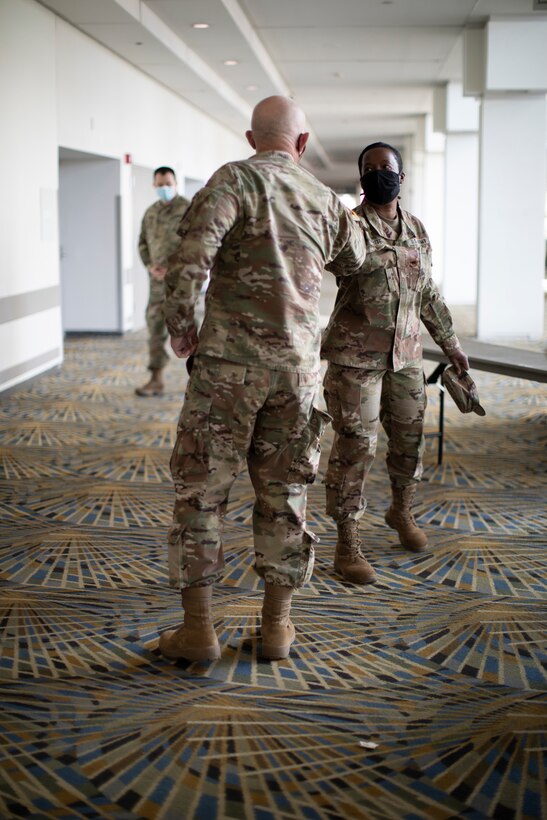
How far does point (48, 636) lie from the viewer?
123 inches

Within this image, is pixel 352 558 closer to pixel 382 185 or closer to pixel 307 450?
pixel 307 450

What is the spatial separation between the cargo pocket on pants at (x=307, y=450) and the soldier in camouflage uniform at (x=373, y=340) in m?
0.73

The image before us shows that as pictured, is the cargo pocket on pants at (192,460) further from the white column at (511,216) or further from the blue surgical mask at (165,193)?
the white column at (511,216)

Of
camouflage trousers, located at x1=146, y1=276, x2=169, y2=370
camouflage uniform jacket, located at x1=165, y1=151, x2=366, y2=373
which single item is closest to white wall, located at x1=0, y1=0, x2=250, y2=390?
camouflage trousers, located at x1=146, y1=276, x2=169, y2=370

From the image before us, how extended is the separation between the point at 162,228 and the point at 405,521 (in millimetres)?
4117

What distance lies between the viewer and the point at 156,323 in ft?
25.1

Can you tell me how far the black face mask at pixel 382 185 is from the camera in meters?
3.49

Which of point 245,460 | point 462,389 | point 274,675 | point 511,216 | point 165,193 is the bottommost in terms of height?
point 274,675

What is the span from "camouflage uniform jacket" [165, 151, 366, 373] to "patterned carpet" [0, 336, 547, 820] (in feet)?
3.24

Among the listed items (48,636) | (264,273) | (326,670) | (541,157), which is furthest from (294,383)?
(541,157)

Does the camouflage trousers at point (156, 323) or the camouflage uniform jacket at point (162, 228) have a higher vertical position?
the camouflage uniform jacket at point (162, 228)

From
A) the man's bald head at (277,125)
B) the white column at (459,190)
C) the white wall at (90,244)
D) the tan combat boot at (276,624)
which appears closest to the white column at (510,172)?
the white column at (459,190)

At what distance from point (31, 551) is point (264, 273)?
1890 millimetres

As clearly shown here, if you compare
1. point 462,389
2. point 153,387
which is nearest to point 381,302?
point 462,389
